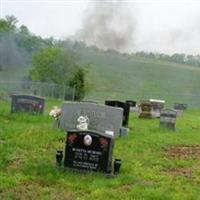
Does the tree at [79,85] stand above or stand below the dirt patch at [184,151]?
above

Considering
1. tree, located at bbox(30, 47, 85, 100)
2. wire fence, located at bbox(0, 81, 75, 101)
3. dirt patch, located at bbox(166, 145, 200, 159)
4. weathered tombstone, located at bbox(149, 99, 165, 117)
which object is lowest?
dirt patch, located at bbox(166, 145, 200, 159)

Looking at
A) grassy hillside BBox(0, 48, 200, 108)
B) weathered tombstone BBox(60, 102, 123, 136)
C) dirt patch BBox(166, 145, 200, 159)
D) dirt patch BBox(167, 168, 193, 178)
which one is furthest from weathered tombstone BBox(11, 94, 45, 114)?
grassy hillside BBox(0, 48, 200, 108)

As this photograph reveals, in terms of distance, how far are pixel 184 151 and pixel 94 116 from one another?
312 centimetres

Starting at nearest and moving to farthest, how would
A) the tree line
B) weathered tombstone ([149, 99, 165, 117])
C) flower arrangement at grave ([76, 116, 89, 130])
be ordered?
flower arrangement at grave ([76, 116, 89, 130]) → weathered tombstone ([149, 99, 165, 117]) → the tree line

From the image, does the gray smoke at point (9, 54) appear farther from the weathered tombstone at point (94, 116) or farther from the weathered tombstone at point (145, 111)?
the weathered tombstone at point (94, 116)

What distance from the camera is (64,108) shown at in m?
17.8

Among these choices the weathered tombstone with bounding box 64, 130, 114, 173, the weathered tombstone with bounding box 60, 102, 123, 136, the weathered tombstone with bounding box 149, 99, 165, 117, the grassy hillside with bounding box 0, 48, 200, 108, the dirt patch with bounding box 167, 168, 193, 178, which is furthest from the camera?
the grassy hillside with bounding box 0, 48, 200, 108

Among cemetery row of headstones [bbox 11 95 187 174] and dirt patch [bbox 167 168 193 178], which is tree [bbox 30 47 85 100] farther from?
dirt patch [bbox 167 168 193 178]

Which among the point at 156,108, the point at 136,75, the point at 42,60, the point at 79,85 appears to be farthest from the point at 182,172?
the point at 136,75

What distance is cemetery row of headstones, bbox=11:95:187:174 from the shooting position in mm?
10422

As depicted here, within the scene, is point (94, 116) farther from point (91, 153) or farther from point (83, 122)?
point (91, 153)

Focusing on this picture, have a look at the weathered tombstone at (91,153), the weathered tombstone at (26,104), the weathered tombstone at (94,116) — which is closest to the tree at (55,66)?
the weathered tombstone at (26,104)

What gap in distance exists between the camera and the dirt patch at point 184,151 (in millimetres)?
14175

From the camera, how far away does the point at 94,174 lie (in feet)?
33.7
